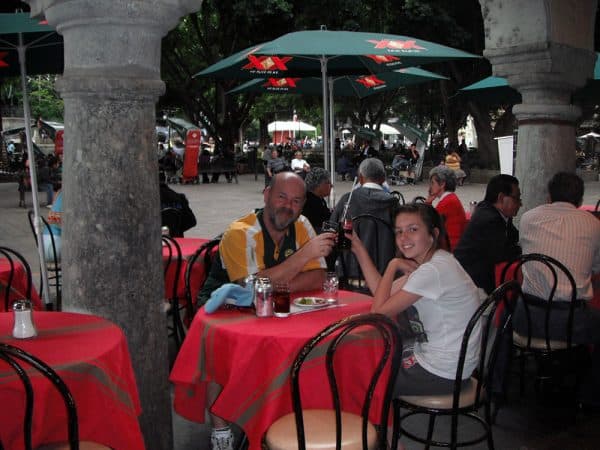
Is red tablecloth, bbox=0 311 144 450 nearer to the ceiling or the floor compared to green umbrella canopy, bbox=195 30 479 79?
nearer to the floor

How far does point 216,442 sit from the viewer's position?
3.33 m

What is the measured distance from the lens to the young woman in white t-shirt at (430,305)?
9.79 feet

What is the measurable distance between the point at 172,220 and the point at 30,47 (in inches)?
81.6

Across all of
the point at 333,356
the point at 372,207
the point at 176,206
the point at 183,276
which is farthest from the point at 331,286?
the point at 176,206

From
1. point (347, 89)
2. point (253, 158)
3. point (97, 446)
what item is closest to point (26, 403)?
point (97, 446)

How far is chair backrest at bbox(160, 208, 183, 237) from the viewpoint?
6.41 metres

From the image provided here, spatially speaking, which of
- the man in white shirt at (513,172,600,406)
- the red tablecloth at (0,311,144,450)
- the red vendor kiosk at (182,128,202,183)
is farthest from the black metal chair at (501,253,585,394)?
the red vendor kiosk at (182,128,202,183)

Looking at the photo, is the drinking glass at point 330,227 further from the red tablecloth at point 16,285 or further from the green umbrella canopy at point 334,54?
the green umbrella canopy at point 334,54

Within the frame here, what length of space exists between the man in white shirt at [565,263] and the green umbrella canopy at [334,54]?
2429 mm

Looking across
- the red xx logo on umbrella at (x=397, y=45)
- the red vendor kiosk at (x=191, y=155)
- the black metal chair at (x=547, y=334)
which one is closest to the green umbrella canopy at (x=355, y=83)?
the red xx logo on umbrella at (x=397, y=45)

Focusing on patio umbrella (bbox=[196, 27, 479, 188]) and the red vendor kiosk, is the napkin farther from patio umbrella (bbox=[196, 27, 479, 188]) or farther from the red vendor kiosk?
the red vendor kiosk

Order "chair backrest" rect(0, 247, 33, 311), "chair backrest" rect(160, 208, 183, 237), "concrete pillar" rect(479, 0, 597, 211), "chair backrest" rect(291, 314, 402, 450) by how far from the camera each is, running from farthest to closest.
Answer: "chair backrest" rect(160, 208, 183, 237)
"concrete pillar" rect(479, 0, 597, 211)
"chair backrest" rect(0, 247, 33, 311)
"chair backrest" rect(291, 314, 402, 450)

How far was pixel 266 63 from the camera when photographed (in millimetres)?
7438

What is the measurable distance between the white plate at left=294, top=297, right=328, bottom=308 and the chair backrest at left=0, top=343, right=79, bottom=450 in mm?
1410
